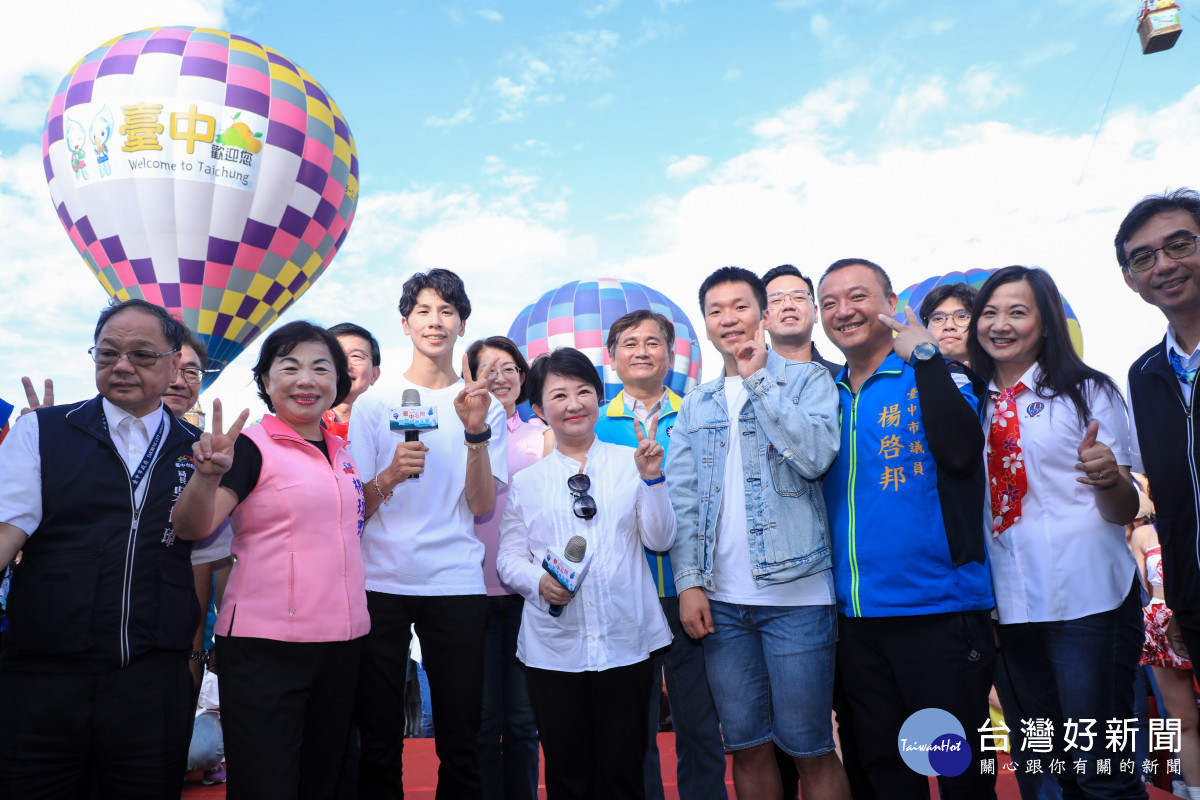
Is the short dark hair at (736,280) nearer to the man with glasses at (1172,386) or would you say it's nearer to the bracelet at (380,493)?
the man with glasses at (1172,386)

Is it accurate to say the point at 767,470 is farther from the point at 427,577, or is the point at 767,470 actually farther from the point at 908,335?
the point at 427,577

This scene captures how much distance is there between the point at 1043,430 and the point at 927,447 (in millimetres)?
544

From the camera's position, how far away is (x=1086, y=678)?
266cm

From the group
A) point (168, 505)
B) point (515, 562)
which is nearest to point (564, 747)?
point (515, 562)

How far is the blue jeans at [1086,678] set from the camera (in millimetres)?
2592

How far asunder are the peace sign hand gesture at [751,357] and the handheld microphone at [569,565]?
94 cm

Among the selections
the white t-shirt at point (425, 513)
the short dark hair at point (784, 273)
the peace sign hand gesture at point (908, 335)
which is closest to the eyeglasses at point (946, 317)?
the short dark hair at point (784, 273)

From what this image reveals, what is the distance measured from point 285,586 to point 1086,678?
2871 millimetres

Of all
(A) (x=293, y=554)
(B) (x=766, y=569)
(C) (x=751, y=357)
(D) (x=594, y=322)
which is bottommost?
(B) (x=766, y=569)

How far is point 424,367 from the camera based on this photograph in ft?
12.0

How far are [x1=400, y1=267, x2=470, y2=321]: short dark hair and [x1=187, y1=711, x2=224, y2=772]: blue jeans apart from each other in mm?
3035

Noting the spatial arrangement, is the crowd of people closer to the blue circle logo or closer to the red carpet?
the blue circle logo

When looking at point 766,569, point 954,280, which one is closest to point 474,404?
point 766,569

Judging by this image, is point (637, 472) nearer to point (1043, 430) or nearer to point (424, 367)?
point (424, 367)
